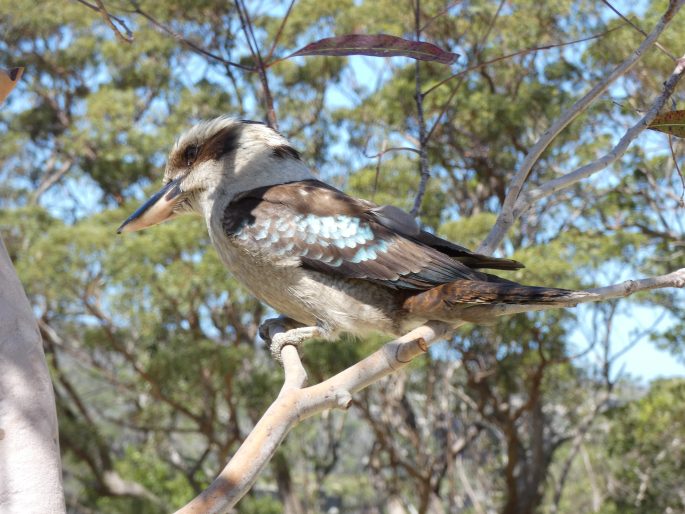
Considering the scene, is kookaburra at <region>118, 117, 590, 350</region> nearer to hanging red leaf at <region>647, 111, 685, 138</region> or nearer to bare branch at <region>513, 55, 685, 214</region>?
bare branch at <region>513, 55, 685, 214</region>

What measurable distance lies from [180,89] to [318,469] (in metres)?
5.34

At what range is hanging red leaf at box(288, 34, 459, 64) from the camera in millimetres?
2037

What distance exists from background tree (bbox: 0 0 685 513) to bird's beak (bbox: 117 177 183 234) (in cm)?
443

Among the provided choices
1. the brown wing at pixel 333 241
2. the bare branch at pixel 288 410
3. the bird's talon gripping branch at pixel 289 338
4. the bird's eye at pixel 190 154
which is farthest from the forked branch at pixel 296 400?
the bird's eye at pixel 190 154

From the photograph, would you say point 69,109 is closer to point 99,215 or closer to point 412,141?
point 99,215

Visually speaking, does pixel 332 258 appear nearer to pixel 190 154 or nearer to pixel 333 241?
pixel 333 241

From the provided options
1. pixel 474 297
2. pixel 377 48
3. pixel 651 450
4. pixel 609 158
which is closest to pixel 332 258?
pixel 474 297

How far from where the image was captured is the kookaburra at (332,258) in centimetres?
213

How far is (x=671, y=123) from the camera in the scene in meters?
2.13

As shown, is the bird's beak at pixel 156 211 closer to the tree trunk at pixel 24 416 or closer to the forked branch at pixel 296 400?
the forked branch at pixel 296 400

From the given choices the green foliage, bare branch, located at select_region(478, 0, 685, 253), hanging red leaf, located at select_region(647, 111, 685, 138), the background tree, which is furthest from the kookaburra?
the green foliage

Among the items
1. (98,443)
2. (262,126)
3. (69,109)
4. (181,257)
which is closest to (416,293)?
(262,126)

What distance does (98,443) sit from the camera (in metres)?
9.97

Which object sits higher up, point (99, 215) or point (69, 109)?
point (69, 109)
